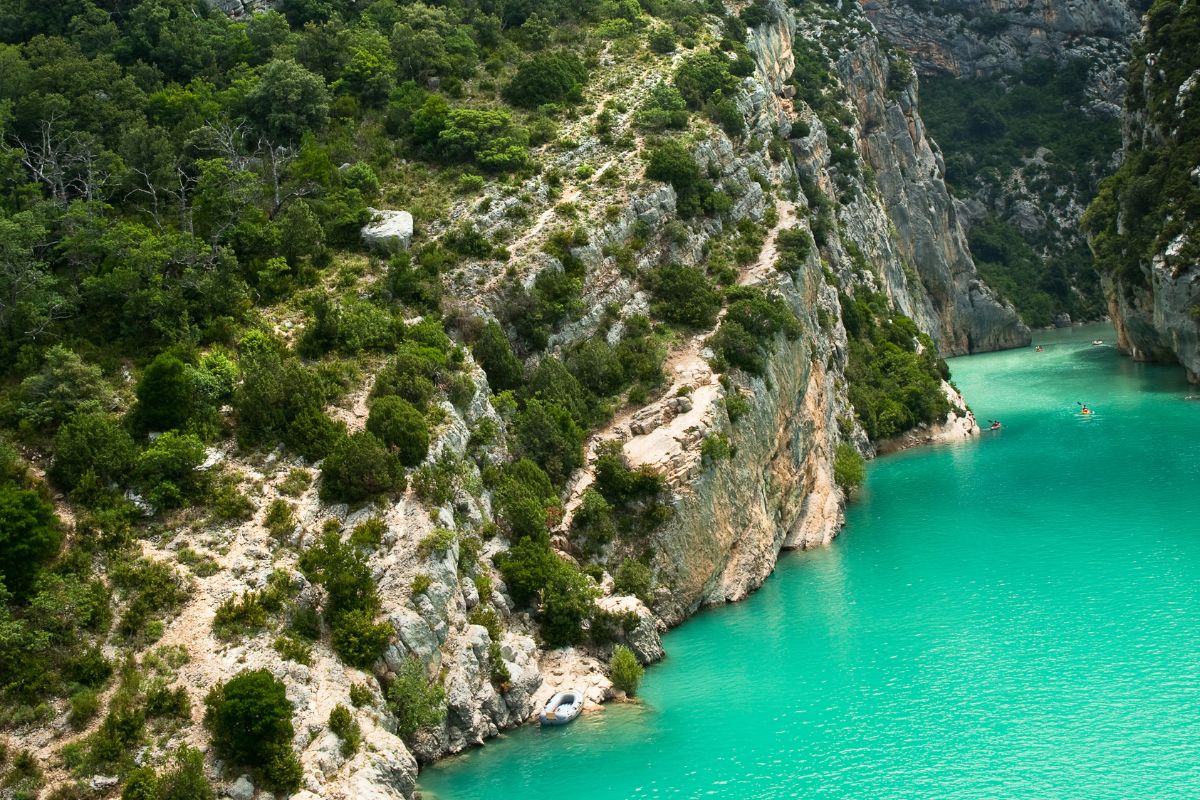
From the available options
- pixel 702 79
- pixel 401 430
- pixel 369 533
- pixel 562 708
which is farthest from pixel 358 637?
pixel 702 79

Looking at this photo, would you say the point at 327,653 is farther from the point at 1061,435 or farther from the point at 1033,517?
the point at 1061,435

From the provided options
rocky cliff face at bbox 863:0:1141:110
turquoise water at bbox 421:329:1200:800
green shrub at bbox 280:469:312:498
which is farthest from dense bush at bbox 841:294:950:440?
rocky cliff face at bbox 863:0:1141:110

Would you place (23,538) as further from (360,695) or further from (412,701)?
(412,701)

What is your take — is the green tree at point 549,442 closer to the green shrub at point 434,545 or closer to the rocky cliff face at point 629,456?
the rocky cliff face at point 629,456

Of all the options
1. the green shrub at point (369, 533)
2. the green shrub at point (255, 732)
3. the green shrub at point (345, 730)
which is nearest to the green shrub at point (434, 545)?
the green shrub at point (369, 533)

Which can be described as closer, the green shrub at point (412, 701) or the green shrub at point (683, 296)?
the green shrub at point (412, 701)
